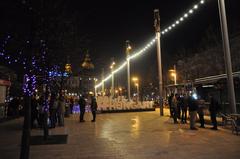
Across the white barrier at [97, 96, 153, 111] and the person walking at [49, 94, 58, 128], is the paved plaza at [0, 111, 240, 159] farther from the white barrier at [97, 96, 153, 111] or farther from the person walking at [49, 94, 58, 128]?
the white barrier at [97, 96, 153, 111]

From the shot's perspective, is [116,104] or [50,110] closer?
[50,110]

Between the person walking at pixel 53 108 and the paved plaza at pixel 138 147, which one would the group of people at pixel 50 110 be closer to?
the person walking at pixel 53 108

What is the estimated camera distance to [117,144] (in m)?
10.0

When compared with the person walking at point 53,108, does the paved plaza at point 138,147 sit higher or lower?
lower

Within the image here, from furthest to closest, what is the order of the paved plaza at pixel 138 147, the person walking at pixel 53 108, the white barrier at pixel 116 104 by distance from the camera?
the white barrier at pixel 116 104
the person walking at pixel 53 108
the paved plaza at pixel 138 147

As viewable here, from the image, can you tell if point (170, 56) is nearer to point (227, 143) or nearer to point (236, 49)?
point (236, 49)

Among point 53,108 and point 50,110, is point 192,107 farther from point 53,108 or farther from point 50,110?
point 50,110

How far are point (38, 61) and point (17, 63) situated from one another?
2.09 ft

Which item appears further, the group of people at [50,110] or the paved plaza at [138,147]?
the group of people at [50,110]

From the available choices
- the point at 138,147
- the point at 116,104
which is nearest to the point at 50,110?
the point at 138,147

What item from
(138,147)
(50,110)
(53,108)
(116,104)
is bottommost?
(138,147)

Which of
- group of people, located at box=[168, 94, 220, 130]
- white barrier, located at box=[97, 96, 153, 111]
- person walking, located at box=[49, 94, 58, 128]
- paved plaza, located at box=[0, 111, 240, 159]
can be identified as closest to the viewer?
paved plaza, located at box=[0, 111, 240, 159]

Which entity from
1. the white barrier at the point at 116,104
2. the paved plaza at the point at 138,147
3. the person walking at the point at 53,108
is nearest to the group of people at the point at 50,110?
the person walking at the point at 53,108

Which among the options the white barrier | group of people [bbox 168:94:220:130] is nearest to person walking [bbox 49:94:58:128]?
group of people [bbox 168:94:220:130]
